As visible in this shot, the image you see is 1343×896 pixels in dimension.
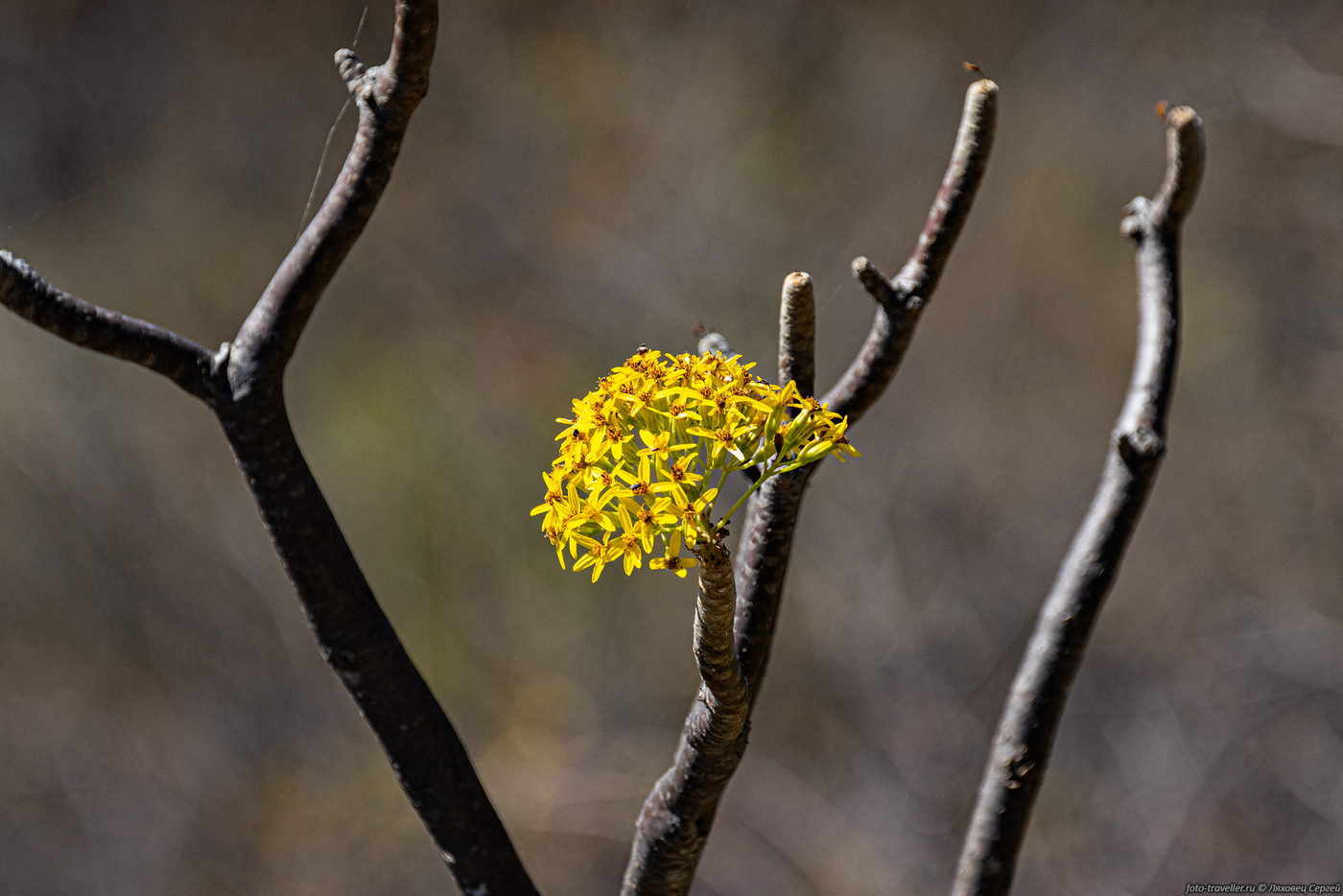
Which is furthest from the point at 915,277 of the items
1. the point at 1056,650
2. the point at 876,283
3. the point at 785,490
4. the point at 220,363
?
the point at 220,363

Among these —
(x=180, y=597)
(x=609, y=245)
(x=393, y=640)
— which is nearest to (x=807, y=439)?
(x=393, y=640)

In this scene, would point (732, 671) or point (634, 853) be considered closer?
point (732, 671)

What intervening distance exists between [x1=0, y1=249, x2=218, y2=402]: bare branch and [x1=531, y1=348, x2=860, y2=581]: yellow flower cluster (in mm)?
209

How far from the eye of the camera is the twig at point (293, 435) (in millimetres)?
526

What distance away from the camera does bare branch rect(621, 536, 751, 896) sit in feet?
1.32

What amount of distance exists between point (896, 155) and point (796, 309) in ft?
6.60

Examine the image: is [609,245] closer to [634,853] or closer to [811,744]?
[811,744]

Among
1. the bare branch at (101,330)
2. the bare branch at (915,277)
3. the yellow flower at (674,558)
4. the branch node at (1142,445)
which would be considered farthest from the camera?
the branch node at (1142,445)

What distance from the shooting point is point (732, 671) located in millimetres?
440

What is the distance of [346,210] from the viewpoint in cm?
53

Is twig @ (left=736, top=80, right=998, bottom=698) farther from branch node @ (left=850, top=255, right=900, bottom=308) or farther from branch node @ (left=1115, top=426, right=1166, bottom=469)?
branch node @ (left=1115, top=426, right=1166, bottom=469)

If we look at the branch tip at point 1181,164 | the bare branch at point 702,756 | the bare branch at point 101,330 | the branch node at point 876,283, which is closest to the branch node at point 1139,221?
the branch tip at point 1181,164

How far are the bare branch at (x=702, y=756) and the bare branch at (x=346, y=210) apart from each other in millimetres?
241

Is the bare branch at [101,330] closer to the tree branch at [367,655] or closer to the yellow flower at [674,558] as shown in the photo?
the tree branch at [367,655]
